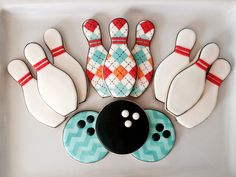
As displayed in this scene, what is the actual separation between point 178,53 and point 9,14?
20.3 inches

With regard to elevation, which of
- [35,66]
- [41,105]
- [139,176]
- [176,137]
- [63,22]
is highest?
[63,22]

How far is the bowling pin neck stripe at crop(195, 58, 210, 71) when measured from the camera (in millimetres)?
1084

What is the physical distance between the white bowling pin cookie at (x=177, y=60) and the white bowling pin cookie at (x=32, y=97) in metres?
0.32

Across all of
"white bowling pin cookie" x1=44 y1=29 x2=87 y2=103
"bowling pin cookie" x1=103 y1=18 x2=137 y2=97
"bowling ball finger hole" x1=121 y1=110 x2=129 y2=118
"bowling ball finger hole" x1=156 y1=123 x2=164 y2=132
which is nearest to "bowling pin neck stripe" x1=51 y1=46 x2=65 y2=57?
"white bowling pin cookie" x1=44 y1=29 x2=87 y2=103

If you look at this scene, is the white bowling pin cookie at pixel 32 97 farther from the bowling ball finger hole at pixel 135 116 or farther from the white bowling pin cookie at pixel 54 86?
the bowling ball finger hole at pixel 135 116

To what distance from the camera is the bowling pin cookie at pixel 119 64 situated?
3.46 ft

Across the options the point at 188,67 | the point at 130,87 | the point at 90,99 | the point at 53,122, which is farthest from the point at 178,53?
the point at 53,122

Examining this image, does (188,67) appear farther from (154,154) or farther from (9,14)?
(9,14)

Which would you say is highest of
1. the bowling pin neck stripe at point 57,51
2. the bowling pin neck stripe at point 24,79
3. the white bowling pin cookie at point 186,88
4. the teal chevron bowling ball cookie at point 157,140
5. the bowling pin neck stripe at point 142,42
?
the bowling pin neck stripe at point 142,42

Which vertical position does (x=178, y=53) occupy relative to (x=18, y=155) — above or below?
above

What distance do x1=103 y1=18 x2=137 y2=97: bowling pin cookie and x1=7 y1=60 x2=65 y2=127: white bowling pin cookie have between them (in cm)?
18

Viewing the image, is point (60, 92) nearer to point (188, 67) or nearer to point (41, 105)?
point (41, 105)

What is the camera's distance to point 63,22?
110 cm

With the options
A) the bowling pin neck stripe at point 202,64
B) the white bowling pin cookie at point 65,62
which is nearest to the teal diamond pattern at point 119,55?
the white bowling pin cookie at point 65,62
